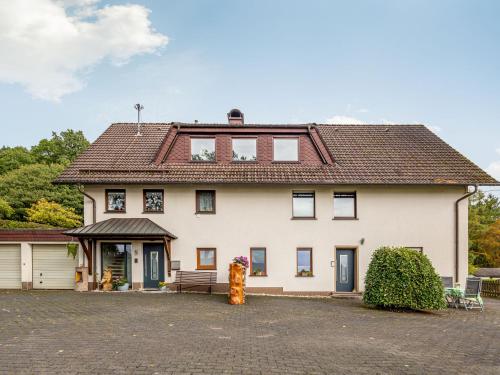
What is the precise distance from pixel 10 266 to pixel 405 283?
16.6 metres

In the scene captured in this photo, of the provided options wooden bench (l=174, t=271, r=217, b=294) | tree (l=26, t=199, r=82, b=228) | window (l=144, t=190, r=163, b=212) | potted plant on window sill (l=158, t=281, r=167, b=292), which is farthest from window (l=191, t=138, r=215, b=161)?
tree (l=26, t=199, r=82, b=228)

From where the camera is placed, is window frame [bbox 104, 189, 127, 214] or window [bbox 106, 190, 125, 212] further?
window [bbox 106, 190, 125, 212]

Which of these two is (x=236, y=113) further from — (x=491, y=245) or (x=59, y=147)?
(x=59, y=147)

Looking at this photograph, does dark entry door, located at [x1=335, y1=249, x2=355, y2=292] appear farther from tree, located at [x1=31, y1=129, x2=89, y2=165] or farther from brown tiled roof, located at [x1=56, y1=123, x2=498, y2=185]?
tree, located at [x1=31, y1=129, x2=89, y2=165]

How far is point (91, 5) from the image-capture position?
1555 cm

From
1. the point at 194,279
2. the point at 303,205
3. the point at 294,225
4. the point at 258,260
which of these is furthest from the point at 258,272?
the point at 303,205

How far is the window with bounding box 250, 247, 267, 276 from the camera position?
16.1 metres

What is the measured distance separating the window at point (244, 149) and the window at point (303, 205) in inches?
109

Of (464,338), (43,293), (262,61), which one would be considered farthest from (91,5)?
(464,338)

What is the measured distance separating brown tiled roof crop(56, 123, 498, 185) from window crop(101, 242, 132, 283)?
2775mm

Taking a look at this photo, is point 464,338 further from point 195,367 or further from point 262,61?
point 262,61

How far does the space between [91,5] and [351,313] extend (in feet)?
50.5

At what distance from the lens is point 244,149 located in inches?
693

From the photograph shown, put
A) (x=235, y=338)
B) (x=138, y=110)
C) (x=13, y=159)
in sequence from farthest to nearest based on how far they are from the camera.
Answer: (x=13, y=159), (x=138, y=110), (x=235, y=338)
